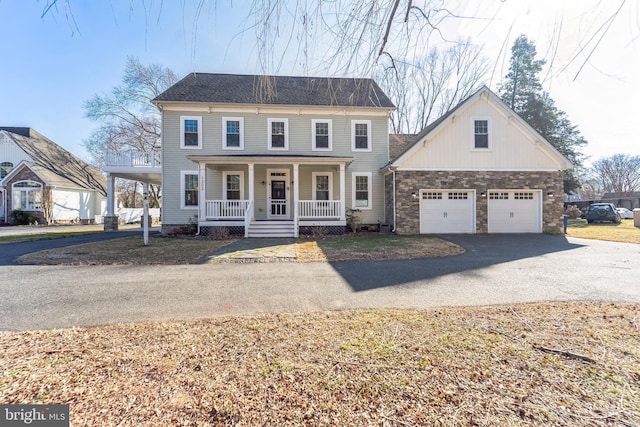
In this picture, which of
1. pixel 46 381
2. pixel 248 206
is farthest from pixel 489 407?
pixel 248 206

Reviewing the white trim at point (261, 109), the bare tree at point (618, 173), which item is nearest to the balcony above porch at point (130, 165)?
the white trim at point (261, 109)

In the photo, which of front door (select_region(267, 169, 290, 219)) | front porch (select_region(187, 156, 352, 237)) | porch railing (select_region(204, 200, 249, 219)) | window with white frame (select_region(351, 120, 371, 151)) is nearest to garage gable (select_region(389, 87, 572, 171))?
window with white frame (select_region(351, 120, 371, 151))

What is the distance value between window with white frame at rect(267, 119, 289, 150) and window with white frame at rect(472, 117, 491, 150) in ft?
31.1

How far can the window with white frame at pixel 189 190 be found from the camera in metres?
13.9

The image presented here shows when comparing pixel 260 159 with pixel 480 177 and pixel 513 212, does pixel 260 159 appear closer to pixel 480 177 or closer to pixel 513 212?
pixel 480 177

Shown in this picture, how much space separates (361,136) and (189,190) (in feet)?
31.8

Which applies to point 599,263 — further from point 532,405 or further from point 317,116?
point 317,116

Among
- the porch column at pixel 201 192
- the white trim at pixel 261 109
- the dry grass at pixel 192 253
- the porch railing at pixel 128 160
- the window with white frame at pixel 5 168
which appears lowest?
the dry grass at pixel 192 253

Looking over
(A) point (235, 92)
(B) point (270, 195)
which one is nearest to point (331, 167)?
(B) point (270, 195)

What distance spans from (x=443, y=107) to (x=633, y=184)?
50.9 m

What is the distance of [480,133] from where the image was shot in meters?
13.1

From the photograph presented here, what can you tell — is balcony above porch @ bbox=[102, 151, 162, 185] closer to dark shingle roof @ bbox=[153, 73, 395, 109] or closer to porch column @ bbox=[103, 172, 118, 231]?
A: porch column @ bbox=[103, 172, 118, 231]

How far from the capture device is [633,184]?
47.7 metres

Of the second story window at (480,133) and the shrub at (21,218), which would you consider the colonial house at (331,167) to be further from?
the shrub at (21,218)
